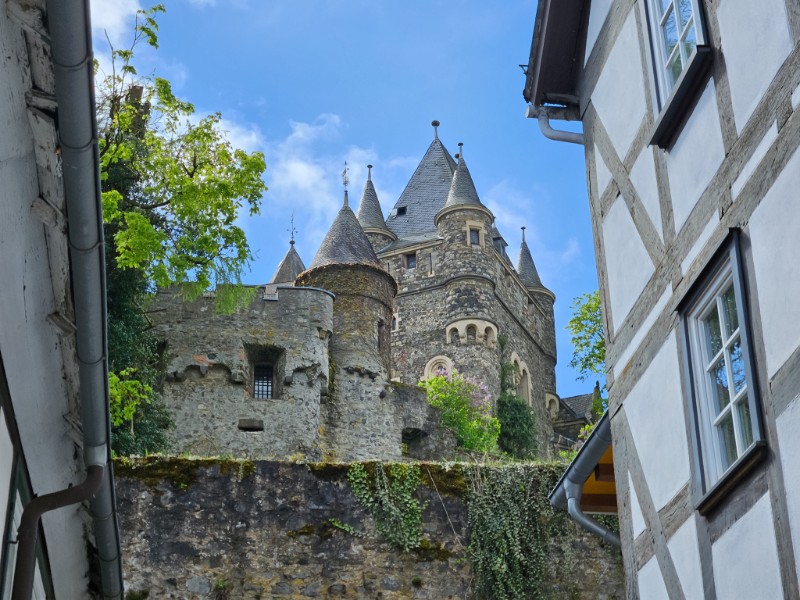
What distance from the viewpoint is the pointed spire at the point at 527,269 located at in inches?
1987

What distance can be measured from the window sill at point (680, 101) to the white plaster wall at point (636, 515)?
1.88 metres

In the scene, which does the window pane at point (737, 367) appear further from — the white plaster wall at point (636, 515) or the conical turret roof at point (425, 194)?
the conical turret roof at point (425, 194)

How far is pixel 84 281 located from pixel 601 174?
3.75m

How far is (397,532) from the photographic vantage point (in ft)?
41.9

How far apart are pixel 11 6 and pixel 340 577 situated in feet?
29.8

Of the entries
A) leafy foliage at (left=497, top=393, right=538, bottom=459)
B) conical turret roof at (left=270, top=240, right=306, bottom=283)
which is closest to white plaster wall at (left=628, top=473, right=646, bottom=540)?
leafy foliage at (left=497, top=393, right=538, bottom=459)

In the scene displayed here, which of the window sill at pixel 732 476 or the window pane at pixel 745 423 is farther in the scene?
the window pane at pixel 745 423

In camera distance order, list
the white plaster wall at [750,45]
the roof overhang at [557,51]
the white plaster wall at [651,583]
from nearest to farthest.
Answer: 1. the white plaster wall at [750,45]
2. the white plaster wall at [651,583]
3. the roof overhang at [557,51]

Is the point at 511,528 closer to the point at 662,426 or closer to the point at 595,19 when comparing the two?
the point at 595,19

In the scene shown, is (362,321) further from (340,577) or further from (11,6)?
(11,6)

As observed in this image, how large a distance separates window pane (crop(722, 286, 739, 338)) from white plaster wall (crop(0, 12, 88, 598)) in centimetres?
301

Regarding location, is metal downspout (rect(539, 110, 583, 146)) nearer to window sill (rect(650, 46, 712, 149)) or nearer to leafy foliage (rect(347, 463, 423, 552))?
window sill (rect(650, 46, 712, 149))

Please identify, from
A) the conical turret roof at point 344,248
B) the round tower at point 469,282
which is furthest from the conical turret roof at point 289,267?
the conical turret roof at point 344,248

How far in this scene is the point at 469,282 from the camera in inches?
1676
